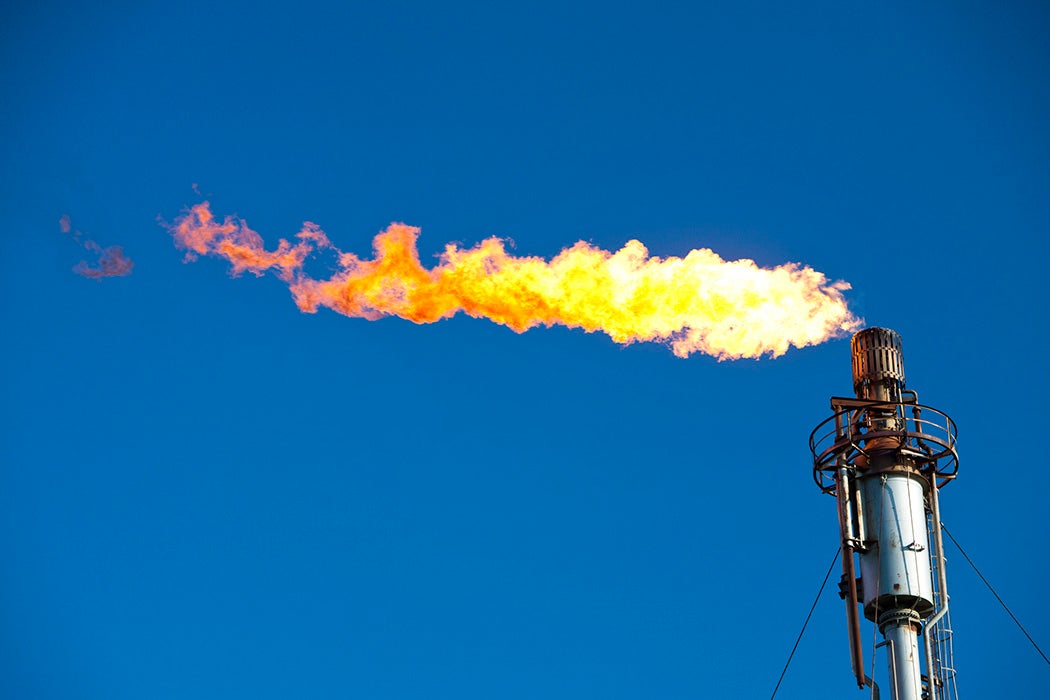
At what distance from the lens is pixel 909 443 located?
194ft

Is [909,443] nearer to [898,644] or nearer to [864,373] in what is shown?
[864,373]

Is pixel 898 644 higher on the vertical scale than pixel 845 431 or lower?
lower

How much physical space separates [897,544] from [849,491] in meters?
2.64

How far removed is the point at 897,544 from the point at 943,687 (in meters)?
5.08

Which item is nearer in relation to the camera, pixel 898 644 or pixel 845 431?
pixel 898 644

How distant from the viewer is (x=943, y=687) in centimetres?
5609

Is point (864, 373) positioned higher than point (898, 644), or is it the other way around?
point (864, 373)

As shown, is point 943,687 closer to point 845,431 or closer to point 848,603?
point 848,603

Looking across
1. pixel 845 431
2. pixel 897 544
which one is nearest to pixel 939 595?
pixel 897 544

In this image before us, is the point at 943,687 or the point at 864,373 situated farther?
the point at 864,373

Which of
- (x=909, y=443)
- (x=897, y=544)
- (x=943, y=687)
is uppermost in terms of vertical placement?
(x=909, y=443)

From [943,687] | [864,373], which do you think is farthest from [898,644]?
[864,373]

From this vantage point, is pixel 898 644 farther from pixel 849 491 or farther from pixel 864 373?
pixel 864 373

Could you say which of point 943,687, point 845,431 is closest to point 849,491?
point 845,431
